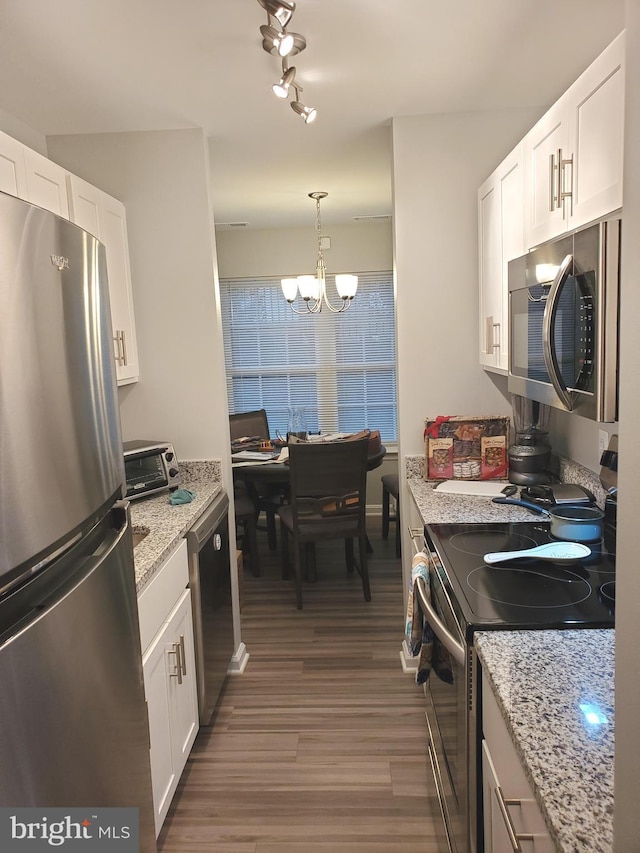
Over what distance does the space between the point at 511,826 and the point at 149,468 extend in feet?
6.82

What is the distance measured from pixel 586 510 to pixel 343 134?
6.70 feet

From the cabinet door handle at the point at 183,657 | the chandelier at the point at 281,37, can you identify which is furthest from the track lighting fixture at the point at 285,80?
the cabinet door handle at the point at 183,657

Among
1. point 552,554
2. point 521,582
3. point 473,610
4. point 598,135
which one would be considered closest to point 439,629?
point 473,610

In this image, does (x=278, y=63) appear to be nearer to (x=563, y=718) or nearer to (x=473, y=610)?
(x=473, y=610)

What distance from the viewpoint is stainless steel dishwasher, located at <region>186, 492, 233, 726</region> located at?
2453 millimetres

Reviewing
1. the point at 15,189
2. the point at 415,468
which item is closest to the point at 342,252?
the point at 415,468

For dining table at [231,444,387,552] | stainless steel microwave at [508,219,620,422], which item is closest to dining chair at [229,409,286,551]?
dining table at [231,444,387,552]

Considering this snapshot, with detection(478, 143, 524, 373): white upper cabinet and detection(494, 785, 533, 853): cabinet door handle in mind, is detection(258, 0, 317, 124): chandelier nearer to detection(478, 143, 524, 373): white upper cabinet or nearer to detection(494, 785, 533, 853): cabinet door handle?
detection(478, 143, 524, 373): white upper cabinet

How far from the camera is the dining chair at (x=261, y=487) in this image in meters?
4.57

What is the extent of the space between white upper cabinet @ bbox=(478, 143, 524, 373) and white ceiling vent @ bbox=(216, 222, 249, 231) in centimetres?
287

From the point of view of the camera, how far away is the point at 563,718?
110 centimetres

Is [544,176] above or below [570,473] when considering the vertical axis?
above

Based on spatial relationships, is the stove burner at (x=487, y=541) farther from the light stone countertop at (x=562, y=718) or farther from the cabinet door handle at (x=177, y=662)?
the cabinet door handle at (x=177, y=662)

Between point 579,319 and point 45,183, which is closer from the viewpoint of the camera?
point 579,319
